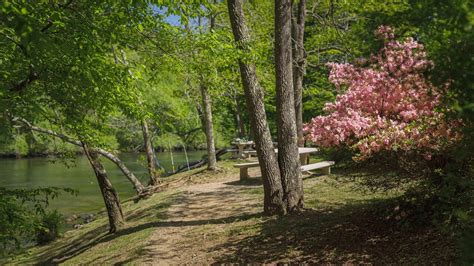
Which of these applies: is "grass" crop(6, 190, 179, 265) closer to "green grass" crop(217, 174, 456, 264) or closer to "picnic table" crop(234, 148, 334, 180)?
"green grass" crop(217, 174, 456, 264)

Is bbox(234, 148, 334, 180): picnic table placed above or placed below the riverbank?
above

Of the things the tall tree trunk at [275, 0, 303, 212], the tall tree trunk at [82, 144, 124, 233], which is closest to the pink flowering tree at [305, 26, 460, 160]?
the tall tree trunk at [275, 0, 303, 212]

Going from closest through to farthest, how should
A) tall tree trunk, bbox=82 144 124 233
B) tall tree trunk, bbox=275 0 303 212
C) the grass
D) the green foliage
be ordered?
1. tall tree trunk, bbox=275 0 303 212
2. the grass
3. tall tree trunk, bbox=82 144 124 233
4. the green foliage

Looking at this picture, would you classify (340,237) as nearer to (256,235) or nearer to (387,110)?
(256,235)

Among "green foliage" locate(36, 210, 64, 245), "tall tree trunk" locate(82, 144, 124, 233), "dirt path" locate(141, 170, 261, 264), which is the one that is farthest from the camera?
"green foliage" locate(36, 210, 64, 245)

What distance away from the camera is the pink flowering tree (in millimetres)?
4730

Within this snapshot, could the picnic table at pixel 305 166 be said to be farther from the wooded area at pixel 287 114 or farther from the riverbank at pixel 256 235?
the wooded area at pixel 287 114

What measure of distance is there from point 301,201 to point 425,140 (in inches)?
131

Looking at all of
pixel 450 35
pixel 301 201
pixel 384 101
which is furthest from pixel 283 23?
pixel 450 35

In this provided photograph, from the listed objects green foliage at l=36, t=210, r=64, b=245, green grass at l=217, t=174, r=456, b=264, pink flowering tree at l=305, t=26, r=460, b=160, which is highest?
pink flowering tree at l=305, t=26, r=460, b=160

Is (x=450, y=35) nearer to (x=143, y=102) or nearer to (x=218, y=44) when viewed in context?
(x=218, y=44)

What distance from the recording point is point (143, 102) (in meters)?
9.01

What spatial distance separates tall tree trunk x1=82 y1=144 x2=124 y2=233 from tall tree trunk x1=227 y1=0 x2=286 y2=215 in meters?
4.21

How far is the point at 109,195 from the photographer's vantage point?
10.4 m
